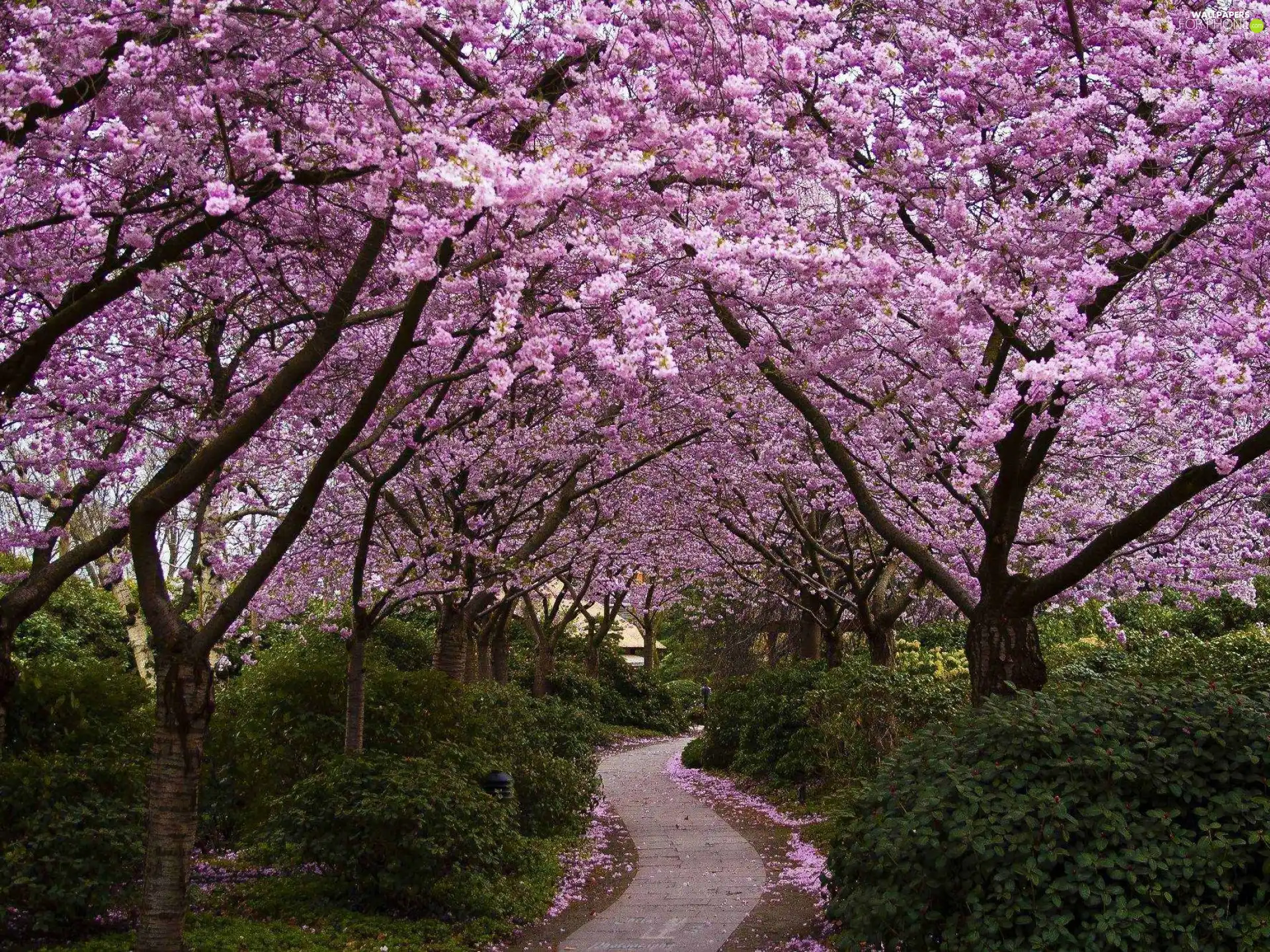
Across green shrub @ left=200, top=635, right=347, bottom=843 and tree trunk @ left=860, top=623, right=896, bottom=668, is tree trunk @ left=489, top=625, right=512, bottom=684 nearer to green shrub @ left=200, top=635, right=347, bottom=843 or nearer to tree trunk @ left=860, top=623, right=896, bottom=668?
tree trunk @ left=860, top=623, right=896, bottom=668

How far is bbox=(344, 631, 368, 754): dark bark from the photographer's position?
8.87m

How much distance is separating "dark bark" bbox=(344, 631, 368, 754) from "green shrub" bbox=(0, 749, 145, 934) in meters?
2.31

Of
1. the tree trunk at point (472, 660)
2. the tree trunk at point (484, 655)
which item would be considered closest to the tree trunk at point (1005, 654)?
the tree trunk at point (472, 660)

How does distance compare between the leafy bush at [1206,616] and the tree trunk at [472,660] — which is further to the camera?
the leafy bush at [1206,616]

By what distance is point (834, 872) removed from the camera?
20.8 feet

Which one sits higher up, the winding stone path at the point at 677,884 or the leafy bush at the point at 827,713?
the leafy bush at the point at 827,713

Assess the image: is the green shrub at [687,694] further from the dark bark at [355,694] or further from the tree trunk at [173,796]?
the tree trunk at [173,796]

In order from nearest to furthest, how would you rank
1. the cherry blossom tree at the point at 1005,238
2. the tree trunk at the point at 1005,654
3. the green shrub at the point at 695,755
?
the cherry blossom tree at the point at 1005,238 < the tree trunk at the point at 1005,654 < the green shrub at the point at 695,755

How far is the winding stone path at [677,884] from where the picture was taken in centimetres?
760

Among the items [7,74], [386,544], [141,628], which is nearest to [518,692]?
[386,544]

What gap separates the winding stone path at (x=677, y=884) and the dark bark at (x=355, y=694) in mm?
2440

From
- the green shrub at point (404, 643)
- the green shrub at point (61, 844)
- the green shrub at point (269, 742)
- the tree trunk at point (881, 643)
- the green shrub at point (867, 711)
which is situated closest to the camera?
the green shrub at point (61, 844)

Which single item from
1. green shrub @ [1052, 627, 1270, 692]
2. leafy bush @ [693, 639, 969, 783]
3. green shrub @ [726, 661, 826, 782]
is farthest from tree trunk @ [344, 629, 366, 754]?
green shrub @ [726, 661, 826, 782]

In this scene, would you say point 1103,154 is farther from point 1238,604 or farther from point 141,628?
A: point 1238,604
